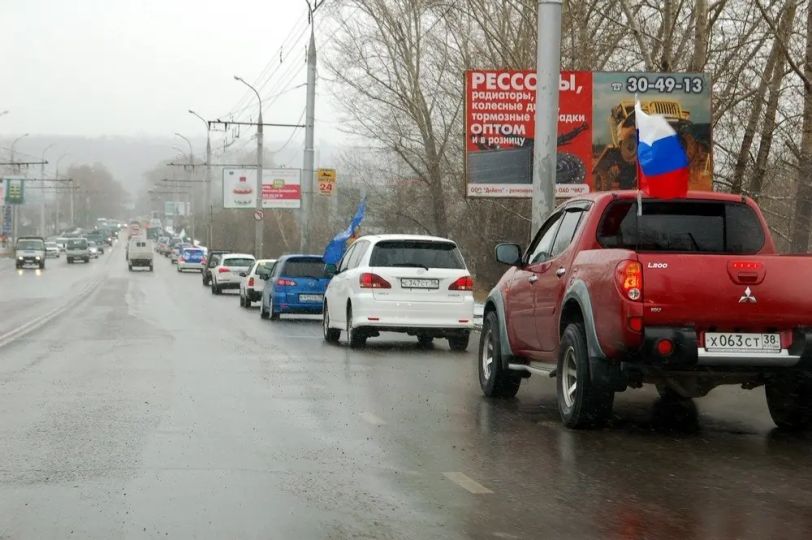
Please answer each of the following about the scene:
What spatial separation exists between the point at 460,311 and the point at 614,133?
398 inches

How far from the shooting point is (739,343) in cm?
912

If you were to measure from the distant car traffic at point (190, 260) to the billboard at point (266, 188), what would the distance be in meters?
5.05

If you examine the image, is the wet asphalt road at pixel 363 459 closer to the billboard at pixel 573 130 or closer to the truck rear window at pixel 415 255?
the truck rear window at pixel 415 255

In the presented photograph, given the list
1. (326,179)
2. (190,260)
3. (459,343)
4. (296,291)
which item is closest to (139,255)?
(190,260)

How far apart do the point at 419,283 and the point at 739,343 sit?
9731 millimetres

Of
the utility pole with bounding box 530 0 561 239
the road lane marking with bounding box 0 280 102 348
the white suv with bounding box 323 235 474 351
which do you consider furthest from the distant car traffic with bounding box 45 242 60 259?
the utility pole with bounding box 530 0 561 239

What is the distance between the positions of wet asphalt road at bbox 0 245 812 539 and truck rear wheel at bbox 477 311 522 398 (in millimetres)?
234

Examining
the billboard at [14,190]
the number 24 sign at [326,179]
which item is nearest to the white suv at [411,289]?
the number 24 sign at [326,179]

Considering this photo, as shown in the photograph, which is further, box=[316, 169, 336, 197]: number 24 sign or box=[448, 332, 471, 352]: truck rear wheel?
box=[316, 169, 336, 197]: number 24 sign

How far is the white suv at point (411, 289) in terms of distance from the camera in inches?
730

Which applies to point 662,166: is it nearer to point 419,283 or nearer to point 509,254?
point 509,254

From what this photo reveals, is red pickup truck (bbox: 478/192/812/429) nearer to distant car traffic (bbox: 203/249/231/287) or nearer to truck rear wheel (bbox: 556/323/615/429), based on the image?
truck rear wheel (bbox: 556/323/615/429)

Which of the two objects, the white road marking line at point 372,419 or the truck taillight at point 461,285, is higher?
the truck taillight at point 461,285

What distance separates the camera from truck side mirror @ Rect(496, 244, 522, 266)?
38.7 feet
